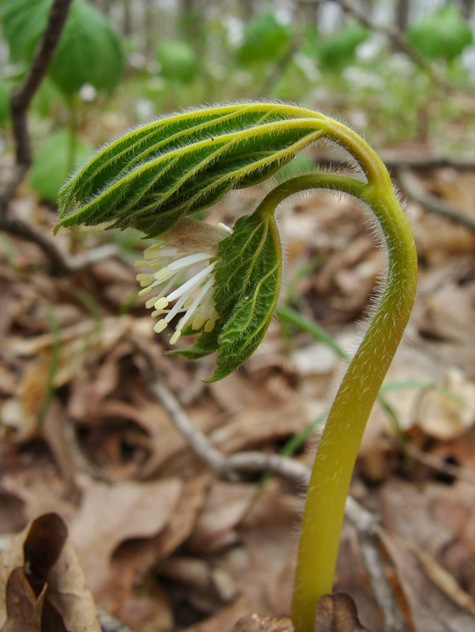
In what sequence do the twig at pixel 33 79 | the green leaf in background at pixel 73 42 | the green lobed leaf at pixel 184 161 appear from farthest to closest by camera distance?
the green leaf in background at pixel 73 42 < the twig at pixel 33 79 < the green lobed leaf at pixel 184 161

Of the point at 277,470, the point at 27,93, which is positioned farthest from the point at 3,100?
the point at 277,470

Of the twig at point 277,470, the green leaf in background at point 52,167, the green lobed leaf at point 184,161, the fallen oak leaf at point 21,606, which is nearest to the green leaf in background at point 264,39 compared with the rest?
the green leaf in background at point 52,167

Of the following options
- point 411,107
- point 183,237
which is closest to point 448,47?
point 411,107

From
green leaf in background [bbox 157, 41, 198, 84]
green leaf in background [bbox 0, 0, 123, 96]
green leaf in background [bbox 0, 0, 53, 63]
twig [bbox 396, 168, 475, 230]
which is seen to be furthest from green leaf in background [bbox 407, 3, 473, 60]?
green leaf in background [bbox 0, 0, 53, 63]

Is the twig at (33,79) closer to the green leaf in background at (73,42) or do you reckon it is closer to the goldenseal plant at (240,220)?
the green leaf in background at (73,42)

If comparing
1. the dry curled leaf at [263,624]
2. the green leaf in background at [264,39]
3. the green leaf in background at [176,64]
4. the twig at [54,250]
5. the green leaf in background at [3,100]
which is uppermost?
the green leaf in background at [264,39]

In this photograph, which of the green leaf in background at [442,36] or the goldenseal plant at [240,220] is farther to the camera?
the green leaf in background at [442,36]

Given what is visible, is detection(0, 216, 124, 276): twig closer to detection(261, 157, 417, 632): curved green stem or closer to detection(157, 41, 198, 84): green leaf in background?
detection(261, 157, 417, 632): curved green stem
